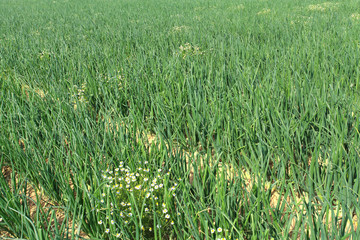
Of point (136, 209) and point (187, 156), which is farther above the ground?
point (136, 209)

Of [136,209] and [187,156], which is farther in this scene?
[187,156]

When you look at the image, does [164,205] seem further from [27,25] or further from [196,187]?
[27,25]

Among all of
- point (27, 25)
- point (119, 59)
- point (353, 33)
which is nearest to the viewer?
point (119, 59)

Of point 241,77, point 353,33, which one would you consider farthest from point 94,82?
point 353,33

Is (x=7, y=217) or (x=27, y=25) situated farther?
(x=27, y=25)

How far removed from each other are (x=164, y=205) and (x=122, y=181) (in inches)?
10.8

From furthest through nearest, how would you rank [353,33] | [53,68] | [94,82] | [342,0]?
[342,0], [353,33], [53,68], [94,82]

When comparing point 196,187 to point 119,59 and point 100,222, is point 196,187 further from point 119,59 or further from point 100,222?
point 119,59

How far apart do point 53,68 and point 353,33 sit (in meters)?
3.96

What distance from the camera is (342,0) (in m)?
9.41

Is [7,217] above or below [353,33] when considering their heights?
below

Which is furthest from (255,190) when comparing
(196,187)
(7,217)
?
(7,217)

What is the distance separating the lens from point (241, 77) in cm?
239

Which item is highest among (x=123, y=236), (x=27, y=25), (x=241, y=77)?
(x=27, y=25)
